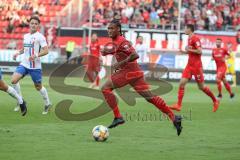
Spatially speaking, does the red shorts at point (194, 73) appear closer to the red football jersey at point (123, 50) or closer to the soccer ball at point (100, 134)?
the red football jersey at point (123, 50)

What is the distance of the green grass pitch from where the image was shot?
34.6 ft

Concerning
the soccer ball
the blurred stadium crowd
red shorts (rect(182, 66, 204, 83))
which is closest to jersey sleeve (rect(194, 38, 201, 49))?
red shorts (rect(182, 66, 204, 83))

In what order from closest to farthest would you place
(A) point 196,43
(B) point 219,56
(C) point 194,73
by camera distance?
(A) point 196,43, (C) point 194,73, (B) point 219,56

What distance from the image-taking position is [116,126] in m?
14.0

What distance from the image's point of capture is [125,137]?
1273 cm

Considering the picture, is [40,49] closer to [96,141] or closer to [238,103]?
[96,141]

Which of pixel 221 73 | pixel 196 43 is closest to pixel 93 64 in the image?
pixel 221 73

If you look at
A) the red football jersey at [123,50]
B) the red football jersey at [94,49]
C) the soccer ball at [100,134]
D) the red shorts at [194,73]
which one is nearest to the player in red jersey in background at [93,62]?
the red football jersey at [94,49]

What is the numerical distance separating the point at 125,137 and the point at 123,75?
1.35 meters

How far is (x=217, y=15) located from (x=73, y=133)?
30544 mm

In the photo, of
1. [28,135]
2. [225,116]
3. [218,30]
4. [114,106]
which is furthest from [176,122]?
[218,30]

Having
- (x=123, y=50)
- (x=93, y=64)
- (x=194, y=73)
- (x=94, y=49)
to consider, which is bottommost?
(x=93, y=64)

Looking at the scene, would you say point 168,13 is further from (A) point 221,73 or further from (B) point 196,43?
(B) point 196,43

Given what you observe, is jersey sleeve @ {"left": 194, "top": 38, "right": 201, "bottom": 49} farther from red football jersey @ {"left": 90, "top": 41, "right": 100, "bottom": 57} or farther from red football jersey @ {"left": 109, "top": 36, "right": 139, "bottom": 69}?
red football jersey @ {"left": 90, "top": 41, "right": 100, "bottom": 57}
